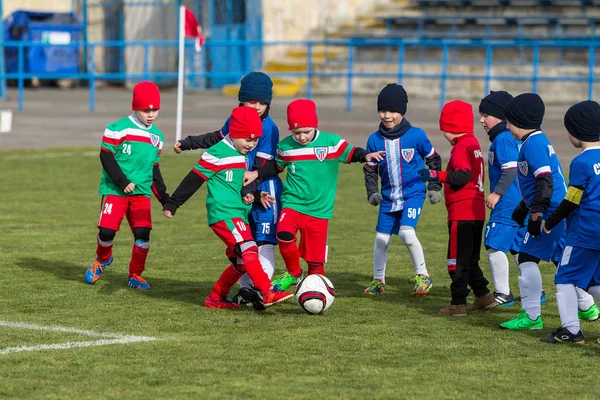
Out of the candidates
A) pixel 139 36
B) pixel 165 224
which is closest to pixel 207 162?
pixel 165 224

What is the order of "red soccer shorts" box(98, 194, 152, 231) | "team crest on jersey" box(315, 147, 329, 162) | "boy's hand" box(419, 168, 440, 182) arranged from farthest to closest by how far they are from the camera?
1. "red soccer shorts" box(98, 194, 152, 231)
2. "team crest on jersey" box(315, 147, 329, 162)
3. "boy's hand" box(419, 168, 440, 182)

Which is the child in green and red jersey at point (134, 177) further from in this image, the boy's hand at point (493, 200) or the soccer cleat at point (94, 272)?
the boy's hand at point (493, 200)

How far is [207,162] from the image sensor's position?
7.73 m

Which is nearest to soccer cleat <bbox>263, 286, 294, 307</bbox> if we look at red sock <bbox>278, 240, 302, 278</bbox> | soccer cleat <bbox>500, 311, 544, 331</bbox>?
red sock <bbox>278, 240, 302, 278</bbox>

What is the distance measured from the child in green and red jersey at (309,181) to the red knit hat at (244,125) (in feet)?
0.89

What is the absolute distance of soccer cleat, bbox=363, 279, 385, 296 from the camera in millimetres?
8555

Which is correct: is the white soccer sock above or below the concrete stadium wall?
below

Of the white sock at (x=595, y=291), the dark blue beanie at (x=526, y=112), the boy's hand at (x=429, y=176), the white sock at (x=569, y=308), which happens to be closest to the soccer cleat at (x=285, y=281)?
the boy's hand at (x=429, y=176)

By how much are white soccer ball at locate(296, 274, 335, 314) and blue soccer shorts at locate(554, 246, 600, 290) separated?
1633mm

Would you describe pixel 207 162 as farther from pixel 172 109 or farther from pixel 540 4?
A: pixel 540 4

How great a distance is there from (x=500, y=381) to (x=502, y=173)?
2.19 meters

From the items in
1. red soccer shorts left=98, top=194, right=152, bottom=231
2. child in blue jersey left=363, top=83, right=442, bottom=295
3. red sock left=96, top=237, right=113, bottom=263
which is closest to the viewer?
child in blue jersey left=363, top=83, right=442, bottom=295

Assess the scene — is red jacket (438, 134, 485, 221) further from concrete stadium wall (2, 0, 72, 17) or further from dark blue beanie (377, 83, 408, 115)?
concrete stadium wall (2, 0, 72, 17)

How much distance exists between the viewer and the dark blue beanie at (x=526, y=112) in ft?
23.4
